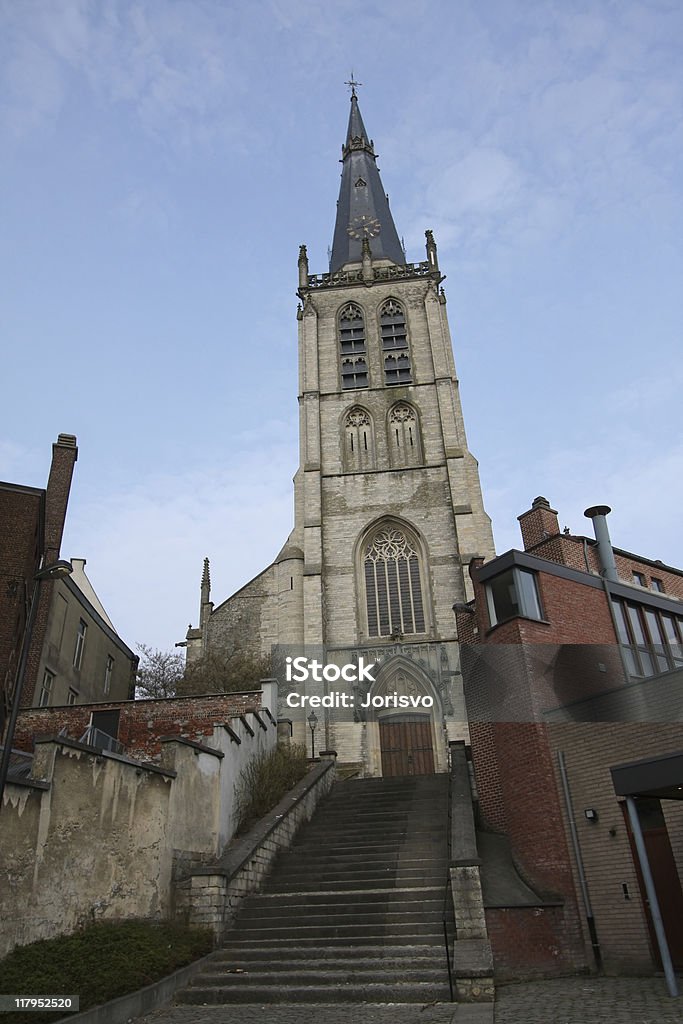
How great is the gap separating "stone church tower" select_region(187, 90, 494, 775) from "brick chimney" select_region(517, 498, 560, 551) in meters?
7.99

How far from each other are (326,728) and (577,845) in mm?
14551

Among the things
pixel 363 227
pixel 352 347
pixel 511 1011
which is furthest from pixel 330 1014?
pixel 363 227

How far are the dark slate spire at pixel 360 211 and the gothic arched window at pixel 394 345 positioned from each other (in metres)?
5.26

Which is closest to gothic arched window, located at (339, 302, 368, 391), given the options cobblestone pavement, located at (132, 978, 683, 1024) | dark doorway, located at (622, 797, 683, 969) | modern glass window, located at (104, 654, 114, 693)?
modern glass window, located at (104, 654, 114, 693)

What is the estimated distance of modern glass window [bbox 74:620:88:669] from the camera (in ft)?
71.5

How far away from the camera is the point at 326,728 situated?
2417cm

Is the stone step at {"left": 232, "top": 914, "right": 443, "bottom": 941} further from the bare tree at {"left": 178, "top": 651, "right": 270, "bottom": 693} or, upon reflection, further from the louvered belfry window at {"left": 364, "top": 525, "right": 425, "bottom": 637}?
the louvered belfry window at {"left": 364, "top": 525, "right": 425, "bottom": 637}

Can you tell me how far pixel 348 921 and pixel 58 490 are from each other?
1504 cm

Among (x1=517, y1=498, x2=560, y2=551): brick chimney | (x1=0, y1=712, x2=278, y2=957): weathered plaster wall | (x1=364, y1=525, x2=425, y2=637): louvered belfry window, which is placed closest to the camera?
(x1=0, y1=712, x2=278, y2=957): weathered plaster wall

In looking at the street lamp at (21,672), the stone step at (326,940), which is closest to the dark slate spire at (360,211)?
the street lamp at (21,672)

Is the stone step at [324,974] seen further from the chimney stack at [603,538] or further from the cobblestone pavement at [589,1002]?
the chimney stack at [603,538]

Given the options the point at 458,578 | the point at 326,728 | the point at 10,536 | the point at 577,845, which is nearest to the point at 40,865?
the point at 577,845

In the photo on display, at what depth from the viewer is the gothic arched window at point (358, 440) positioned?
31.1 m

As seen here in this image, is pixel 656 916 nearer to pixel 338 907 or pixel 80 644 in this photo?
pixel 338 907
